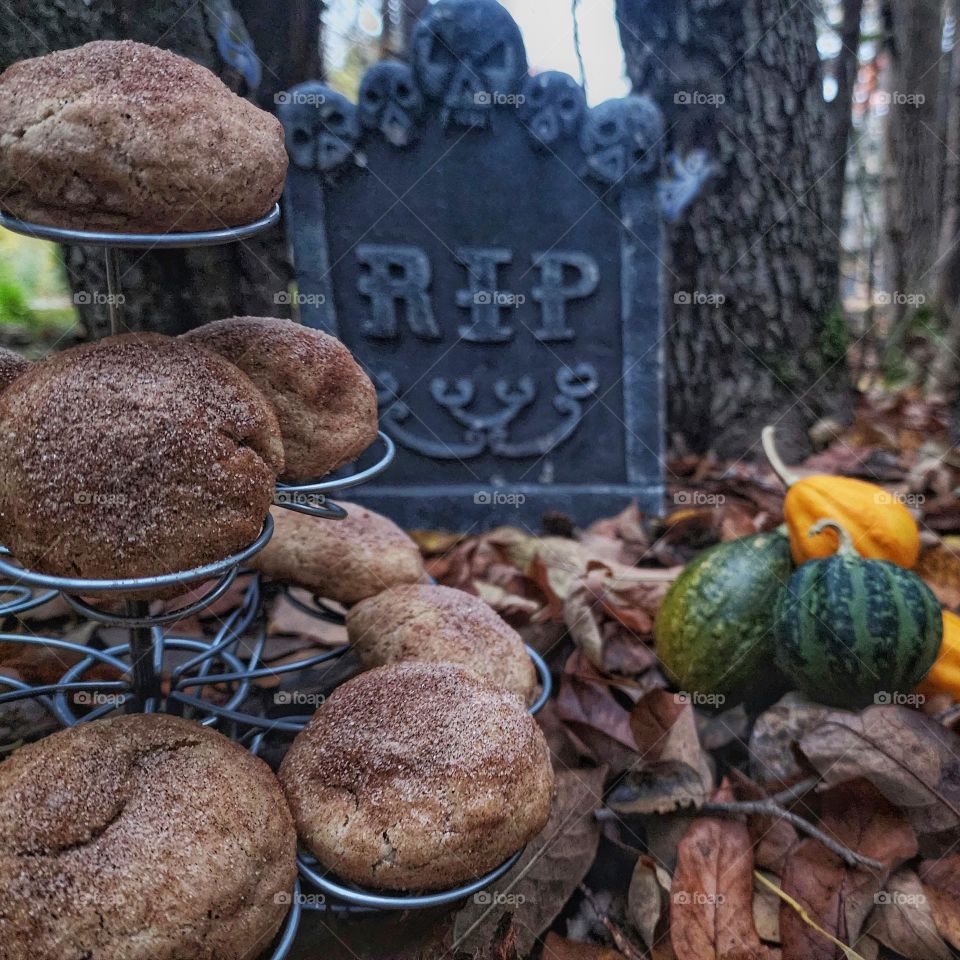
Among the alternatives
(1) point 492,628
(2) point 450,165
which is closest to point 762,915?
(1) point 492,628

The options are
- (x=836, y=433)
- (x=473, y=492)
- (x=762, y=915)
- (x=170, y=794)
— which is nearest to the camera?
(x=170, y=794)

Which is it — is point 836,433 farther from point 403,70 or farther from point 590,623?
point 403,70

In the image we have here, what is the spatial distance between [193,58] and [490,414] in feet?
4.75

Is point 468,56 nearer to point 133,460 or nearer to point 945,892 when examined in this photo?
point 133,460

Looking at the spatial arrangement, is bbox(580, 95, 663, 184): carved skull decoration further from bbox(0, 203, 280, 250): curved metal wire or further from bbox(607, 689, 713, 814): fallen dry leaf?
bbox(0, 203, 280, 250): curved metal wire

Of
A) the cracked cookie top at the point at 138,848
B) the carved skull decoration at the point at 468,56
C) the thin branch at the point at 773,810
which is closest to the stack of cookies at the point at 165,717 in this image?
the cracked cookie top at the point at 138,848

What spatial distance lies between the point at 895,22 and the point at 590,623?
4622 millimetres

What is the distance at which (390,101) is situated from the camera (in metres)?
2.77

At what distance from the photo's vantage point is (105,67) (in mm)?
1155

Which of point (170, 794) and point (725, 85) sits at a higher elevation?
point (725, 85)

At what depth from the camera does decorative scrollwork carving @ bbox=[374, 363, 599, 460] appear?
303 cm

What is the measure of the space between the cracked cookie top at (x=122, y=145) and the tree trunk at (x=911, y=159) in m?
4.61

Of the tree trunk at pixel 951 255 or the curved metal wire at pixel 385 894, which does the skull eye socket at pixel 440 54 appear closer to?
the tree trunk at pixel 951 255

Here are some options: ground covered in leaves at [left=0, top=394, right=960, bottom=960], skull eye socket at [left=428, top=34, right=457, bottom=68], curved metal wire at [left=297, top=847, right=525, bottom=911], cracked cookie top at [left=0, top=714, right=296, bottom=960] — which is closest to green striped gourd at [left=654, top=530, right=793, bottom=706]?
ground covered in leaves at [left=0, top=394, right=960, bottom=960]
